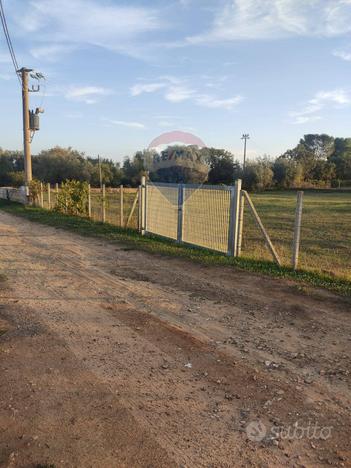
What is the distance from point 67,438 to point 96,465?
1.21 feet

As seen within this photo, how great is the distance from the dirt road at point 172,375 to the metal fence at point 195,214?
8.34 feet

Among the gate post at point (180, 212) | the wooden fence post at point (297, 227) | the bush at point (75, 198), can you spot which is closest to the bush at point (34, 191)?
the bush at point (75, 198)

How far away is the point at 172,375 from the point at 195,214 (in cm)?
686

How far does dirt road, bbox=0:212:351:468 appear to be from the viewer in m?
2.71

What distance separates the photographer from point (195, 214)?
10.3 meters

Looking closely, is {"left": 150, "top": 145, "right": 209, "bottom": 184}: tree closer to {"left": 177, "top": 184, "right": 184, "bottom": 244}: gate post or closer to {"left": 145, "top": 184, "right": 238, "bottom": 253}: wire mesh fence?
{"left": 145, "top": 184, "right": 238, "bottom": 253}: wire mesh fence

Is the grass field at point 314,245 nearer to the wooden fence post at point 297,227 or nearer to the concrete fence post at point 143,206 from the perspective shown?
the wooden fence post at point 297,227

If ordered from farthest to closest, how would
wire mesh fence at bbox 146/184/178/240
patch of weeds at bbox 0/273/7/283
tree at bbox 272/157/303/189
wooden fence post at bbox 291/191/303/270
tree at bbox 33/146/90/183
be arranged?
tree at bbox 272/157/303/189 → tree at bbox 33/146/90/183 → wire mesh fence at bbox 146/184/178/240 → wooden fence post at bbox 291/191/303/270 → patch of weeds at bbox 0/273/7/283

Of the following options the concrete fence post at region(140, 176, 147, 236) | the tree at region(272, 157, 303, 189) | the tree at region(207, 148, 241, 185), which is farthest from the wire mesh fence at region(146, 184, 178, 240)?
the tree at region(272, 157, 303, 189)

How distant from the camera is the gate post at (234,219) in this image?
29.1 ft

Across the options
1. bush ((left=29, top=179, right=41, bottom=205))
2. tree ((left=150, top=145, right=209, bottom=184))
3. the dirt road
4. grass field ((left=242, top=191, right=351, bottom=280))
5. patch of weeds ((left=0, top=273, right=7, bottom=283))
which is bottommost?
grass field ((left=242, top=191, right=351, bottom=280))

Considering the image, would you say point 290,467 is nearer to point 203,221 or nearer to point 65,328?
point 65,328

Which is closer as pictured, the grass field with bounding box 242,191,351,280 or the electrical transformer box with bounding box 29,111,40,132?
the grass field with bounding box 242,191,351,280

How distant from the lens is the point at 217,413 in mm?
3104
